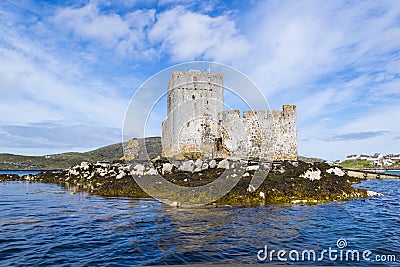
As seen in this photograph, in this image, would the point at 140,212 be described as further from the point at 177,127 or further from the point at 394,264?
the point at 177,127

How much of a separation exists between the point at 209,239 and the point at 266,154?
16.2 meters

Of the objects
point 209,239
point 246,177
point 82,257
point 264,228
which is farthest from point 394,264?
point 246,177

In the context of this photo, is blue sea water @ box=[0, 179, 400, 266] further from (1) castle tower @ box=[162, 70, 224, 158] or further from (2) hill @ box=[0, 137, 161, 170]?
(2) hill @ box=[0, 137, 161, 170]

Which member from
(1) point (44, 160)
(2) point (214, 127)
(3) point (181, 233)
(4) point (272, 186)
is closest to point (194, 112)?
(2) point (214, 127)

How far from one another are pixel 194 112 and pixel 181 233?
715 inches

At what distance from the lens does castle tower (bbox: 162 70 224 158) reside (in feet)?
78.0

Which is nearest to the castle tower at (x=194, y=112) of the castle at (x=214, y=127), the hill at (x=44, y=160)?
the castle at (x=214, y=127)

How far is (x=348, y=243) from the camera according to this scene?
226 inches

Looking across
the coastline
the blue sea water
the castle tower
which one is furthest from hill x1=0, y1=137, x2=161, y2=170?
the blue sea water

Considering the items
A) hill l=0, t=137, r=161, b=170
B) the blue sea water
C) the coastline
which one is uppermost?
hill l=0, t=137, r=161, b=170

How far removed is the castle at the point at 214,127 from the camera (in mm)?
21109

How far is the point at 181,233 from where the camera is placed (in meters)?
6.28

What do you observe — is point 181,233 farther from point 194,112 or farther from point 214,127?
point 214,127

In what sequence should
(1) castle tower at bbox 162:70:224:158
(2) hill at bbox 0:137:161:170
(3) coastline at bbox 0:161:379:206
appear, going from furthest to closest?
(2) hill at bbox 0:137:161:170 < (1) castle tower at bbox 162:70:224:158 < (3) coastline at bbox 0:161:379:206
